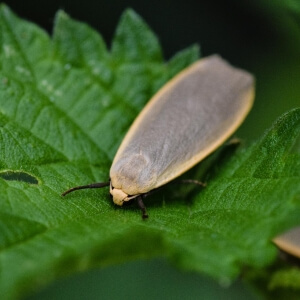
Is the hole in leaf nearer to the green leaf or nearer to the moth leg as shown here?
the green leaf

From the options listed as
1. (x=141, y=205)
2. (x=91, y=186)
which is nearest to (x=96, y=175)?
(x=91, y=186)

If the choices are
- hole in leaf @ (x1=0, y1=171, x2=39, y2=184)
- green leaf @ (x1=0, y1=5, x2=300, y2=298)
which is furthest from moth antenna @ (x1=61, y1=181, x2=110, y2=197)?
hole in leaf @ (x1=0, y1=171, x2=39, y2=184)

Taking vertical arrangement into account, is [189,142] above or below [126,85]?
below

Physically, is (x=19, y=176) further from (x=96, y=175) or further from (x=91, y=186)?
(x=96, y=175)

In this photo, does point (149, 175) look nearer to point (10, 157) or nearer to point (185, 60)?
point (10, 157)

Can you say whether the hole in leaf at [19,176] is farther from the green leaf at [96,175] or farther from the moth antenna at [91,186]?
the moth antenna at [91,186]

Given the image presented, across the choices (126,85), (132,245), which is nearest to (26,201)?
(132,245)
